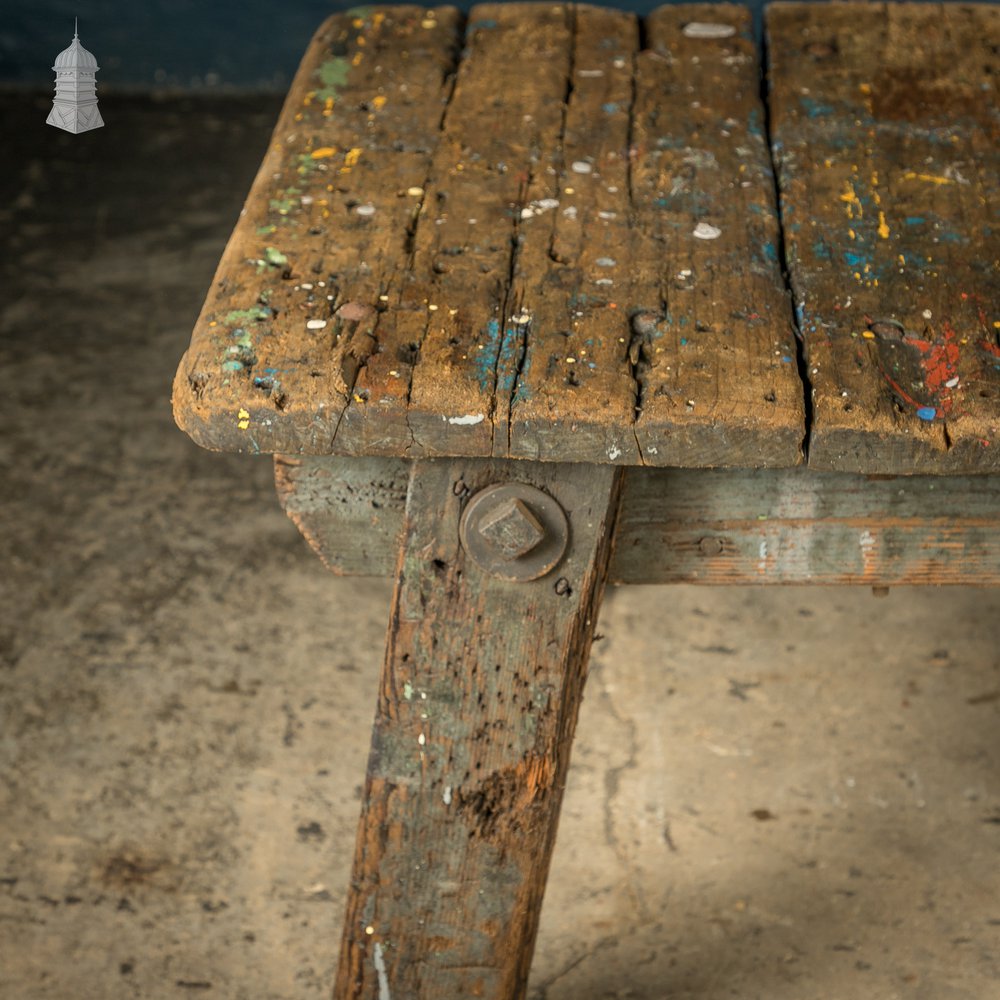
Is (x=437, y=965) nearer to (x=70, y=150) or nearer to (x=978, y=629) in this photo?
(x=978, y=629)

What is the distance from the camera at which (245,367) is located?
1.16 metres

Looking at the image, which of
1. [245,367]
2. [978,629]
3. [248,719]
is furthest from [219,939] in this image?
[978,629]

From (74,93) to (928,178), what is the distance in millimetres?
846

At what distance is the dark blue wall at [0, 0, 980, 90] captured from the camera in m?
4.73

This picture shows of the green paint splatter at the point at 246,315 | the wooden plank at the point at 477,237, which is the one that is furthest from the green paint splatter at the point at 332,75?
the green paint splatter at the point at 246,315

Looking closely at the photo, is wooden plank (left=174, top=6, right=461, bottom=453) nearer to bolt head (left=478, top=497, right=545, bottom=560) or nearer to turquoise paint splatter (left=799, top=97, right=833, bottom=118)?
bolt head (left=478, top=497, right=545, bottom=560)

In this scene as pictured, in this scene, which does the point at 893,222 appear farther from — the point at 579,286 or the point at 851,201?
the point at 579,286

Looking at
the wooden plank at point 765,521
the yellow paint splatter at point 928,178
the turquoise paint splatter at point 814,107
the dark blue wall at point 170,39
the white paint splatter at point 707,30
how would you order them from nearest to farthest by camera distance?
the wooden plank at point 765,521 → the yellow paint splatter at point 928,178 → the turquoise paint splatter at point 814,107 → the white paint splatter at point 707,30 → the dark blue wall at point 170,39

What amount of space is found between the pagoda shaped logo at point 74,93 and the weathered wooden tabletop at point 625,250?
18 centimetres

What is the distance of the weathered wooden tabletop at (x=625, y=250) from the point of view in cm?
113

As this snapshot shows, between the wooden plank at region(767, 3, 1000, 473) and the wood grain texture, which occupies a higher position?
the wooden plank at region(767, 3, 1000, 473)

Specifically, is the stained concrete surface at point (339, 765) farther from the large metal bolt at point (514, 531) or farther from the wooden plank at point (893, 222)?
the wooden plank at point (893, 222)

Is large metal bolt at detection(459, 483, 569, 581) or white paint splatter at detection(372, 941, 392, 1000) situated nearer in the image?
large metal bolt at detection(459, 483, 569, 581)

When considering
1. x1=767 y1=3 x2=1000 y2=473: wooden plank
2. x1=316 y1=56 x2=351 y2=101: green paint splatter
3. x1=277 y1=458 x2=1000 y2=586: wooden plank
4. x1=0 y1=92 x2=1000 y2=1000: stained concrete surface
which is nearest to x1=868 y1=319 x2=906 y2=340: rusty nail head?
x1=767 y1=3 x2=1000 y2=473: wooden plank
